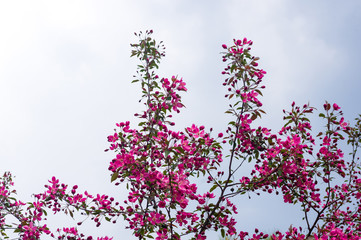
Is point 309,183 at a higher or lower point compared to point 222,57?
lower

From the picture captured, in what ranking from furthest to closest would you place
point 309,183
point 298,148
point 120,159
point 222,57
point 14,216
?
point 14,216
point 309,183
point 222,57
point 298,148
point 120,159

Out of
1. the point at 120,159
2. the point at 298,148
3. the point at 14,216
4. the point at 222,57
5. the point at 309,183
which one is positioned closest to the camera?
the point at 120,159

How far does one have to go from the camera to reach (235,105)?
4516mm

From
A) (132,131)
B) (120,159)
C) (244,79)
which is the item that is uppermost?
(244,79)

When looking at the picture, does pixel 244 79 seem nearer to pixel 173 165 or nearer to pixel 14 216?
pixel 173 165

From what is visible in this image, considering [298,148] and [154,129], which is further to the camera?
[154,129]

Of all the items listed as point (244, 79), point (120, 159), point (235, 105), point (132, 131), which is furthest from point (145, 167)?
point (244, 79)

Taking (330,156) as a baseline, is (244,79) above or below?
above

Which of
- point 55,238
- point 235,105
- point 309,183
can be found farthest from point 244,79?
point 55,238

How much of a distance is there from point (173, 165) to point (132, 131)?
775 mm

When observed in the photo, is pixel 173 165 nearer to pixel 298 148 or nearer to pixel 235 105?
pixel 235 105

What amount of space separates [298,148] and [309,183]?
950 mm

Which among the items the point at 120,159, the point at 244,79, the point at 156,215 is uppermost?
the point at 244,79

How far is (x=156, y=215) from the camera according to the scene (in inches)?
162
